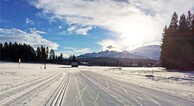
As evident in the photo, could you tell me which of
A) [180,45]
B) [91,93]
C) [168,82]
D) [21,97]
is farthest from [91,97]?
[180,45]

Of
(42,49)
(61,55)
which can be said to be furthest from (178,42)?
(61,55)

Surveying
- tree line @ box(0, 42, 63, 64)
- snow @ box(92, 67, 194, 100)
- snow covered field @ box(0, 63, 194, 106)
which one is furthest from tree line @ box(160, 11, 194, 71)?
tree line @ box(0, 42, 63, 64)

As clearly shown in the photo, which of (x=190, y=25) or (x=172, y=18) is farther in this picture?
(x=172, y=18)

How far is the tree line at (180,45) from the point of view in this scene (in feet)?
189

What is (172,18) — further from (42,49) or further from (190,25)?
(42,49)

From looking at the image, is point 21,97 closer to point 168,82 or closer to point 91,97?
point 91,97

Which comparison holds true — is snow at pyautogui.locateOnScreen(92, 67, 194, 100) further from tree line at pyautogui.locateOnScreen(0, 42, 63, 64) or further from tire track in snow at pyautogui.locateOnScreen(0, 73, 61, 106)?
tree line at pyautogui.locateOnScreen(0, 42, 63, 64)

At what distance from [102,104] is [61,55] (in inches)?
6498

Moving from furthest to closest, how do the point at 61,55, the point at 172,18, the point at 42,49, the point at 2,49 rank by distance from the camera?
the point at 61,55 → the point at 42,49 → the point at 2,49 → the point at 172,18

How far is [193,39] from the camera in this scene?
57500 millimetres

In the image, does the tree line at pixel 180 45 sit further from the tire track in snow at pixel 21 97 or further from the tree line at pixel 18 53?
the tree line at pixel 18 53

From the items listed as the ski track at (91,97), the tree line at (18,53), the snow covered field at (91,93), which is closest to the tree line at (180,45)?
the snow covered field at (91,93)

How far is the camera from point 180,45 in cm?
5906

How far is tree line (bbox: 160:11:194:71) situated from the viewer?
5772 centimetres
